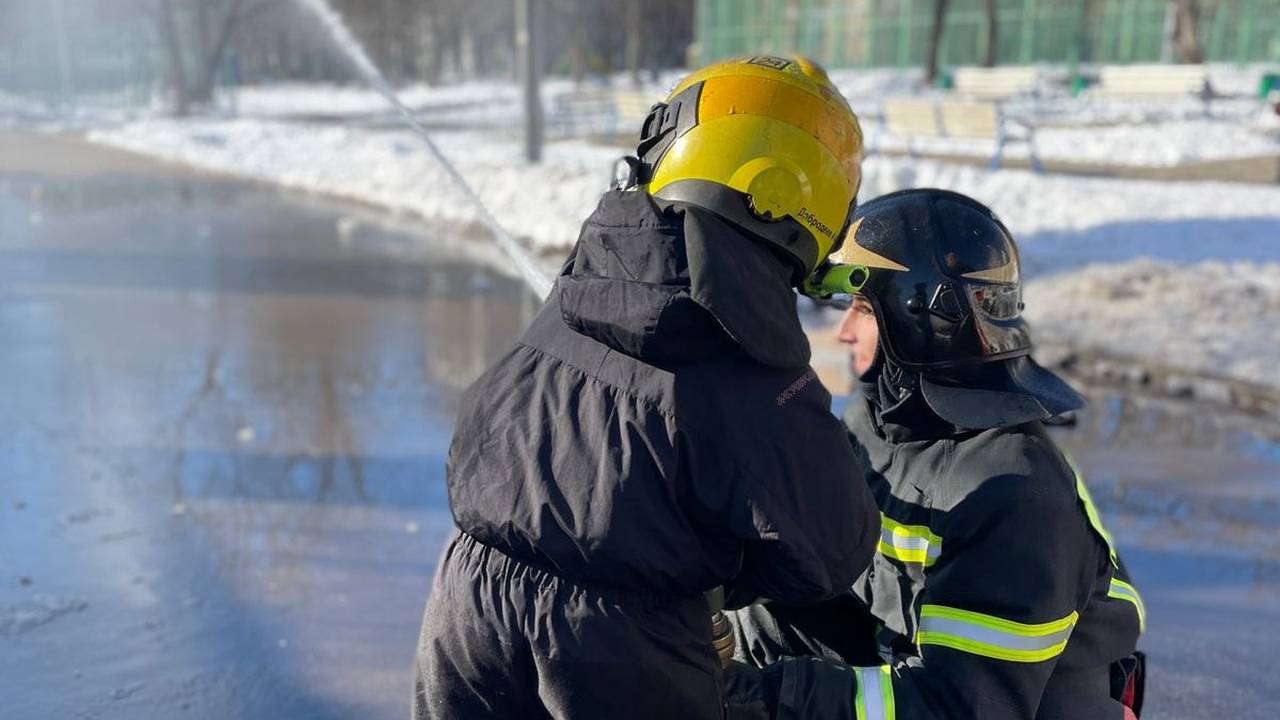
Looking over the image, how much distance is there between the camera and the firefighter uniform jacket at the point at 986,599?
Answer: 172cm

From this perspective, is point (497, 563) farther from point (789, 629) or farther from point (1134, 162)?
point (1134, 162)

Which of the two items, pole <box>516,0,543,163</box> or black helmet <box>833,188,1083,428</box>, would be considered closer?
black helmet <box>833,188,1083,428</box>

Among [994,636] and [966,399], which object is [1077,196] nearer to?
[966,399]

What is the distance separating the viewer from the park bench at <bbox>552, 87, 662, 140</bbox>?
19.7m

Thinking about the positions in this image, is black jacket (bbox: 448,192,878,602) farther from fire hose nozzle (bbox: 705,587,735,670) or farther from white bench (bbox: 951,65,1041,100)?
white bench (bbox: 951,65,1041,100)

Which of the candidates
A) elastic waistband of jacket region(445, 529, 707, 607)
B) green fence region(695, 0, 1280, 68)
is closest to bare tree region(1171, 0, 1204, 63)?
green fence region(695, 0, 1280, 68)

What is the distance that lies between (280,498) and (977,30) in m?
35.3

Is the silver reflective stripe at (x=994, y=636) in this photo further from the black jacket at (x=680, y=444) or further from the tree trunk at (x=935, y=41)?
the tree trunk at (x=935, y=41)

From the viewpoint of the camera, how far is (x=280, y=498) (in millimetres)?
5273

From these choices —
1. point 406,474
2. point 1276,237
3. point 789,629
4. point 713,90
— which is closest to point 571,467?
point 713,90

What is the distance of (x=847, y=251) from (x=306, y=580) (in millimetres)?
3070

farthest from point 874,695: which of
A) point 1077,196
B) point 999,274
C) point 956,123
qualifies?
point 956,123

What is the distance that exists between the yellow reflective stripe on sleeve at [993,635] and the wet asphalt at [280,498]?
7.97 feet

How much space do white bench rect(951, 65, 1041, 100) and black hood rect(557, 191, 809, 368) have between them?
22252 mm
